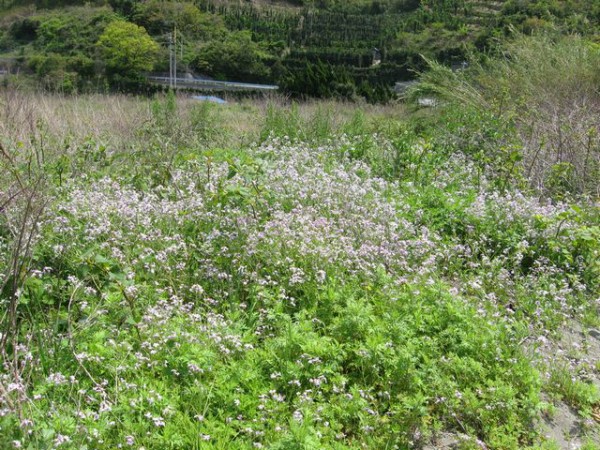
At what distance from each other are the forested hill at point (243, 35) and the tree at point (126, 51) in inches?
3.7

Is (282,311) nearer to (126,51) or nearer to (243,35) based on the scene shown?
(126,51)

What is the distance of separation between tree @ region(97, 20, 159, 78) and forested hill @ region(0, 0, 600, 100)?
9 cm

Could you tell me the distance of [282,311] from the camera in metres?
3.24

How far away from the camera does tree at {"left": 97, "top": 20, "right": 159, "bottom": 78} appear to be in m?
52.3

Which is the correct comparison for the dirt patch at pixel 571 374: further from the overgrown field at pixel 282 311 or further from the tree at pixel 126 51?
the tree at pixel 126 51

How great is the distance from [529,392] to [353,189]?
235 centimetres

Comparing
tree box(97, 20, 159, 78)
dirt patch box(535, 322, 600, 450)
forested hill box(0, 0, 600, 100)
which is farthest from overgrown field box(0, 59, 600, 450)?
tree box(97, 20, 159, 78)

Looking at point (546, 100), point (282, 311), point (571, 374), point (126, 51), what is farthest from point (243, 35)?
point (571, 374)

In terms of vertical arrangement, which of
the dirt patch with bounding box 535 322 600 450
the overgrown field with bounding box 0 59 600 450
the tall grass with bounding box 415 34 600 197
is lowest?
→ the dirt patch with bounding box 535 322 600 450

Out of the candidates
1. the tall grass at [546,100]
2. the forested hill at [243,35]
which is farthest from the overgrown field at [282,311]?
the forested hill at [243,35]

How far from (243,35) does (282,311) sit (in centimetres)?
6478

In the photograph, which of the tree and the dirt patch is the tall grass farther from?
the tree

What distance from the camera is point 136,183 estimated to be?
5188mm

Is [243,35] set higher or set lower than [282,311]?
higher
